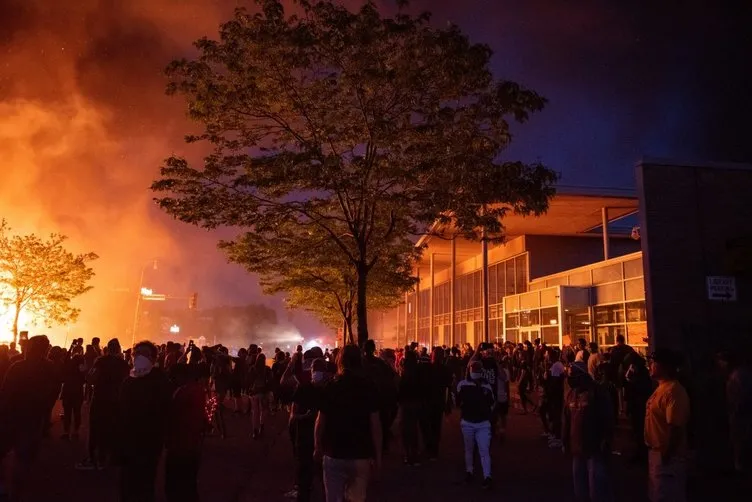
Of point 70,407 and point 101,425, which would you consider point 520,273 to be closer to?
point 70,407

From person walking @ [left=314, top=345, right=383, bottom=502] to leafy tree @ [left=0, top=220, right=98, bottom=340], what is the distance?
27.6 m

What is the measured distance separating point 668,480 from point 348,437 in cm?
312

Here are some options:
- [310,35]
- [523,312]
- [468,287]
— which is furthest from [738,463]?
[468,287]

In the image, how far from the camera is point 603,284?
23250 millimetres

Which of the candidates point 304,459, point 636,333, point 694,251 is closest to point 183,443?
point 304,459

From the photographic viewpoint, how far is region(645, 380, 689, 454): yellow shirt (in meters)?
4.95

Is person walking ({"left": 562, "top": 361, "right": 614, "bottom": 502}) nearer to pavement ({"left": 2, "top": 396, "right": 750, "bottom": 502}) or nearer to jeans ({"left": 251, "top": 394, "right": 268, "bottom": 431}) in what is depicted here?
pavement ({"left": 2, "top": 396, "right": 750, "bottom": 502})

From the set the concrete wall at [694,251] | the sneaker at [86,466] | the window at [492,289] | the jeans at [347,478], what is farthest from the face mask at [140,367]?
the window at [492,289]

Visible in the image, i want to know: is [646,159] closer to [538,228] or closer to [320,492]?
[320,492]

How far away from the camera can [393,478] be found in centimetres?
823

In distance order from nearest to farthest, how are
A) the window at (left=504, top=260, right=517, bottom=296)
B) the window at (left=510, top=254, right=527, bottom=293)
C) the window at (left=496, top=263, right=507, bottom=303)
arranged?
the window at (left=510, top=254, right=527, bottom=293), the window at (left=504, top=260, right=517, bottom=296), the window at (left=496, top=263, right=507, bottom=303)

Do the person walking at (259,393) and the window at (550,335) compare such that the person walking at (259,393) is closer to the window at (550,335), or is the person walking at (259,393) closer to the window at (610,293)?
the window at (610,293)

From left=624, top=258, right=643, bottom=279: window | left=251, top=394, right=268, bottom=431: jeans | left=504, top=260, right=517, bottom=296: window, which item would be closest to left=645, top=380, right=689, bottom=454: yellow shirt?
left=251, top=394, right=268, bottom=431: jeans

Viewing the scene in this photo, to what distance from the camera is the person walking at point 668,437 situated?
4.92 m
